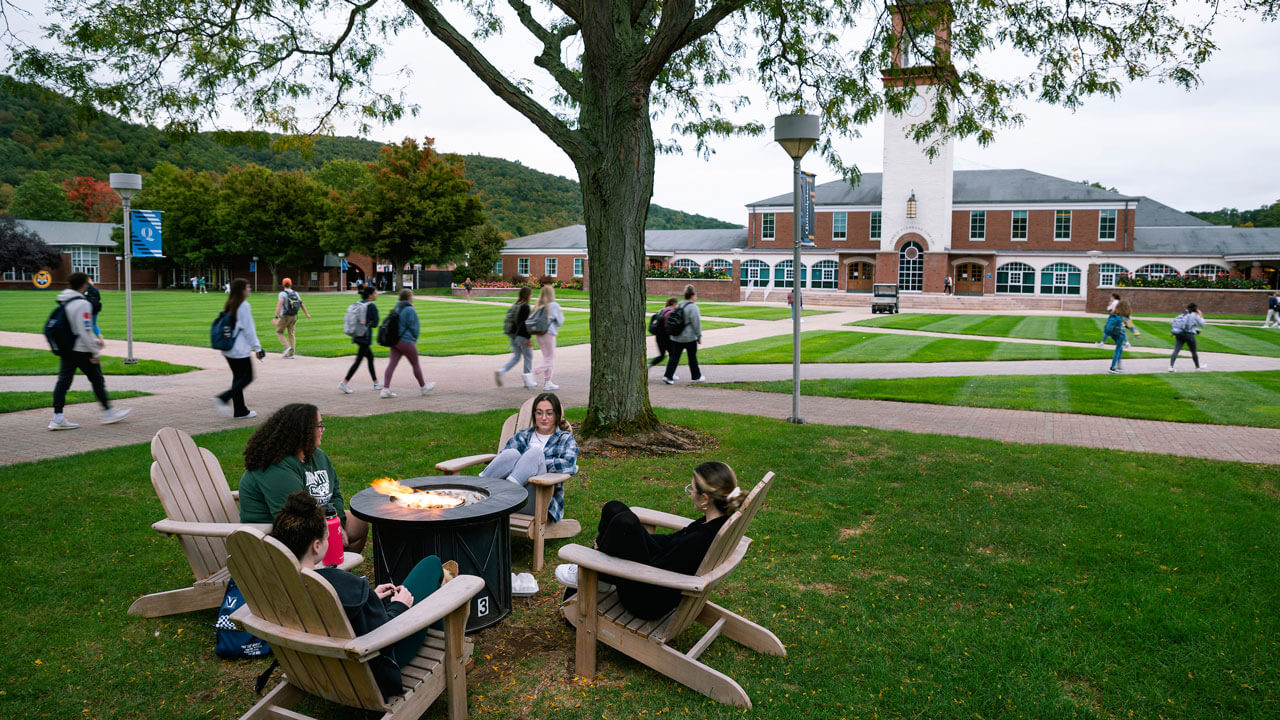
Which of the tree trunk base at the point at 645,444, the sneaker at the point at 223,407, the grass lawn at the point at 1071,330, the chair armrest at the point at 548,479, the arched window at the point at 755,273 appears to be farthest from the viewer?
the arched window at the point at 755,273

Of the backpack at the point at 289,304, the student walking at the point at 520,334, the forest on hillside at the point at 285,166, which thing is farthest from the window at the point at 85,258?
the student walking at the point at 520,334

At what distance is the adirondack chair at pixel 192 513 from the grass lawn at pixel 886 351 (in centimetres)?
1371

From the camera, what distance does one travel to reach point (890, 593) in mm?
4922

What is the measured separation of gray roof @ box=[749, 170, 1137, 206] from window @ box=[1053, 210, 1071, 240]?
894 mm

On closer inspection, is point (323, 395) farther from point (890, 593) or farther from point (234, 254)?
point (234, 254)

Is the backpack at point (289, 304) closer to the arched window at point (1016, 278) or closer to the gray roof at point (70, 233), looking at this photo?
the arched window at point (1016, 278)

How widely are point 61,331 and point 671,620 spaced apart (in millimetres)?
9011

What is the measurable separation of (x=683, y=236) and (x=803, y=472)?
59.2 m

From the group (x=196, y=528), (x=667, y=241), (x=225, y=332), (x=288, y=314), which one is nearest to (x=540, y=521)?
(x=196, y=528)

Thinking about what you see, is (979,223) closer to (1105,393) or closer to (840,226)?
(840,226)

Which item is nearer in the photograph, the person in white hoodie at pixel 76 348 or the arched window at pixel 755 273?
the person in white hoodie at pixel 76 348

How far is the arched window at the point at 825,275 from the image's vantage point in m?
57.5

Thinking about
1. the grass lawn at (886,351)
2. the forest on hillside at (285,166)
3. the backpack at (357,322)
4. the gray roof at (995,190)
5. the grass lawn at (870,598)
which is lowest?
the grass lawn at (870,598)

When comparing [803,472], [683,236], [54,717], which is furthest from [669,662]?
[683,236]
